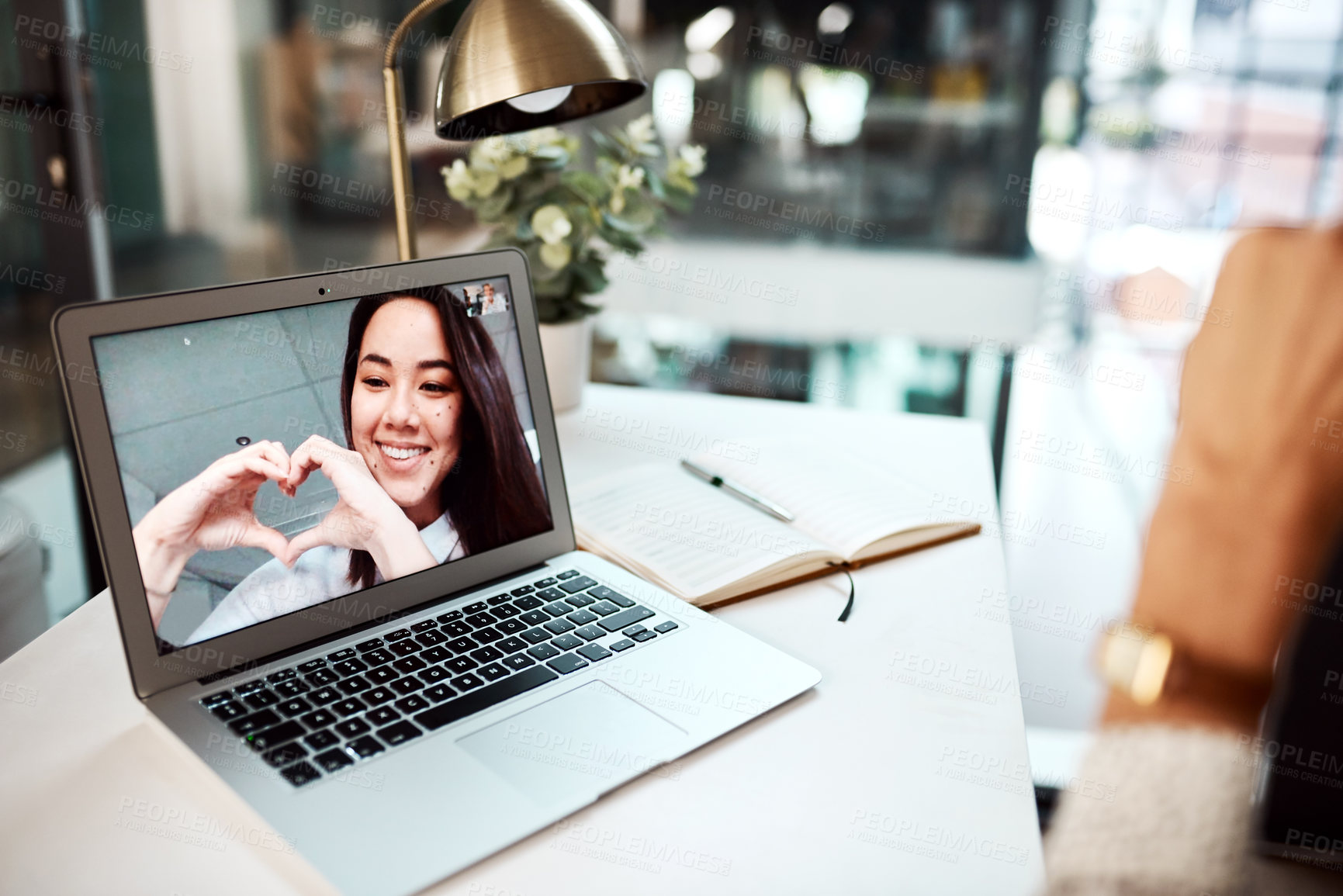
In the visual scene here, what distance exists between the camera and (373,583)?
2.49 feet

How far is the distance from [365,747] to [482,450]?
0.95 feet

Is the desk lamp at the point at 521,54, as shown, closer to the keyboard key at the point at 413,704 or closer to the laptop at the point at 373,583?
the laptop at the point at 373,583

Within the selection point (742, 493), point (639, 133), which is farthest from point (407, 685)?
point (639, 133)

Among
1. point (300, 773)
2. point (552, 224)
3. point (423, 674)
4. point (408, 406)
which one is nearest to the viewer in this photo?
point (300, 773)

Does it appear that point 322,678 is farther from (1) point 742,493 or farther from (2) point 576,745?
(1) point 742,493

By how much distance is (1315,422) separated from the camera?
41 centimetres

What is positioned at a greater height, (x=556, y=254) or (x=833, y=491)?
(x=556, y=254)

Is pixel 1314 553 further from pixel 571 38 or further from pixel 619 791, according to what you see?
pixel 571 38

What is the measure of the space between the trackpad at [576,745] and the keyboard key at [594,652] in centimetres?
4

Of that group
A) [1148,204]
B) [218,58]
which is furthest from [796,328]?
[218,58]

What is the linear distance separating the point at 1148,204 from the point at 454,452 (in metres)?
2.50

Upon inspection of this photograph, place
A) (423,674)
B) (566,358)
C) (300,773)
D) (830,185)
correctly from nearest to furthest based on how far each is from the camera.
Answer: (300,773), (423,674), (566,358), (830,185)

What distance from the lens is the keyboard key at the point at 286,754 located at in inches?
23.7

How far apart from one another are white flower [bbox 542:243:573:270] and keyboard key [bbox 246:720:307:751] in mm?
741
